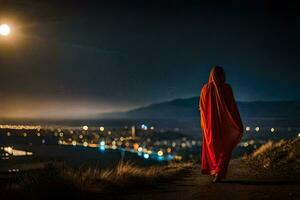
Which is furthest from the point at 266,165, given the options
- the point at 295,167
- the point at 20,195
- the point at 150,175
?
the point at 20,195

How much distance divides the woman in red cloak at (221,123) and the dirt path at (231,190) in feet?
1.59

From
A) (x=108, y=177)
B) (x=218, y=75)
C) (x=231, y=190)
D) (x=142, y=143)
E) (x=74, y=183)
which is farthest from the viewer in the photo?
(x=142, y=143)

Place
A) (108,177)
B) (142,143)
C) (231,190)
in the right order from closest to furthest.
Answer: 1. (231,190)
2. (108,177)
3. (142,143)

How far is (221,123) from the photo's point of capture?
1049 cm

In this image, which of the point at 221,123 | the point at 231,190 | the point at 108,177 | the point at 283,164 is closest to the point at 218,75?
the point at 221,123

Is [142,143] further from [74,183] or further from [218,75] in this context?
[74,183]

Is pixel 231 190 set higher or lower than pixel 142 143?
lower

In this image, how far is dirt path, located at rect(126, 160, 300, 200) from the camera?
321 inches

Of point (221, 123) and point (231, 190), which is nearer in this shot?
point (231, 190)

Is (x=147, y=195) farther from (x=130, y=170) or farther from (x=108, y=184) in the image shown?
(x=130, y=170)

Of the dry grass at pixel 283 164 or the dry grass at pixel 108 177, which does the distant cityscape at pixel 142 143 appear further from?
the dry grass at pixel 108 177

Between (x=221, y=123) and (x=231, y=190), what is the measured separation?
74.4 inches

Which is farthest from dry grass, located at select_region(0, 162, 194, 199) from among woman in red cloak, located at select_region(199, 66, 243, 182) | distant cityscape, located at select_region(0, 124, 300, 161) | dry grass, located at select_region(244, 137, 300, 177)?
distant cityscape, located at select_region(0, 124, 300, 161)

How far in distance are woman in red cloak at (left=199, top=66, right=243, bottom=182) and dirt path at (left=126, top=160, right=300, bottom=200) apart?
48 cm
